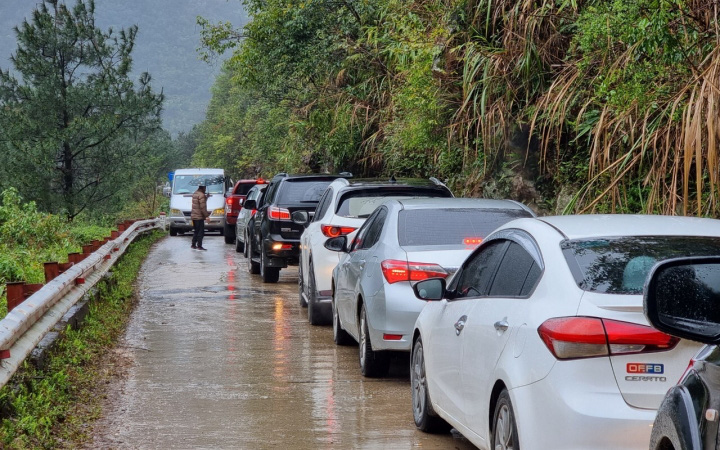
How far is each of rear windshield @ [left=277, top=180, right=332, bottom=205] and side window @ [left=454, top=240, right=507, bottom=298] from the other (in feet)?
37.0

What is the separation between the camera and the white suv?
12484 millimetres

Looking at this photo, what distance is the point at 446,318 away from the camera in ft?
21.1

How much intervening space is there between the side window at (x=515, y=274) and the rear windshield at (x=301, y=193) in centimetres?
1204

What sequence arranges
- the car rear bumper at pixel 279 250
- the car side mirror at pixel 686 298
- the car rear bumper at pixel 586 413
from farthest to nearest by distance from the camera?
1. the car rear bumper at pixel 279 250
2. the car rear bumper at pixel 586 413
3. the car side mirror at pixel 686 298

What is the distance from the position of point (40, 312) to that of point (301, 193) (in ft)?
29.7

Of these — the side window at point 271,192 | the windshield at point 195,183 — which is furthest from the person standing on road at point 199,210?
the side window at point 271,192

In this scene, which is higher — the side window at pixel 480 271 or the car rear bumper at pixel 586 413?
the side window at pixel 480 271

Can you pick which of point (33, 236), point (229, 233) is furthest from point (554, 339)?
point (229, 233)

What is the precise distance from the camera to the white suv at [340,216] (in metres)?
12.5

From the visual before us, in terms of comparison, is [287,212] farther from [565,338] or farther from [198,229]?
[565,338]

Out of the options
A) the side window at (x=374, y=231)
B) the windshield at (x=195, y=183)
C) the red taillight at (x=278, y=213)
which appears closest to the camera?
A: the side window at (x=374, y=231)

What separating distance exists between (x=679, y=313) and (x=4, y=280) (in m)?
13.1

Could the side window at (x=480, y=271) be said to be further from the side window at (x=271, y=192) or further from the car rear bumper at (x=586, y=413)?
Answer: the side window at (x=271, y=192)

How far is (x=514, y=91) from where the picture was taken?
48.6 ft
